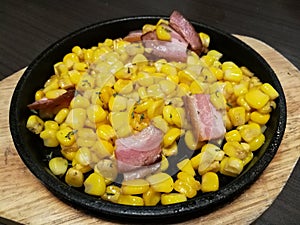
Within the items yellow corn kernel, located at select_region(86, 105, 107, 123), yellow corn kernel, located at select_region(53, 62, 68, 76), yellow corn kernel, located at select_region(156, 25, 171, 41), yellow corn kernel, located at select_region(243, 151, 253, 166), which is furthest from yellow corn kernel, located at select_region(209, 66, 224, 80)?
yellow corn kernel, located at select_region(53, 62, 68, 76)

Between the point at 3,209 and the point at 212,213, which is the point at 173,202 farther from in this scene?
the point at 3,209

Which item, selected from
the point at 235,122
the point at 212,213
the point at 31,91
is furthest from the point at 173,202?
the point at 31,91

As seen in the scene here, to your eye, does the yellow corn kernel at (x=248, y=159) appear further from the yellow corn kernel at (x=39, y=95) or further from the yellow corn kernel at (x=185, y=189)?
the yellow corn kernel at (x=39, y=95)

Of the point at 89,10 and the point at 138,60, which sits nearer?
the point at 138,60

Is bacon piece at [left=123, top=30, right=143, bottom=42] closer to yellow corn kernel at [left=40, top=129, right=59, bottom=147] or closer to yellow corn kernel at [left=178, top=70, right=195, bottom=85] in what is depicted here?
yellow corn kernel at [left=178, top=70, right=195, bottom=85]

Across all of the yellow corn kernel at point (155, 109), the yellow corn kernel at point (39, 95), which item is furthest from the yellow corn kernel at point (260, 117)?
the yellow corn kernel at point (39, 95)
